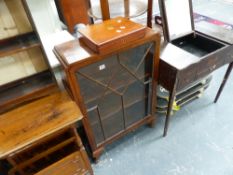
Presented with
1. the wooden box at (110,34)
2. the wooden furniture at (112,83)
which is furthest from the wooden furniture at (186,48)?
the wooden box at (110,34)

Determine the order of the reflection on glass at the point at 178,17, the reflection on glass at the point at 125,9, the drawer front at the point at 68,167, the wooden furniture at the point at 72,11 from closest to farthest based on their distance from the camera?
the drawer front at the point at 68,167, the reflection on glass at the point at 125,9, the reflection on glass at the point at 178,17, the wooden furniture at the point at 72,11

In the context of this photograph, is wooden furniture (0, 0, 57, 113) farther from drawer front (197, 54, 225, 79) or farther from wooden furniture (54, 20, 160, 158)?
drawer front (197, 54, 225, 79)

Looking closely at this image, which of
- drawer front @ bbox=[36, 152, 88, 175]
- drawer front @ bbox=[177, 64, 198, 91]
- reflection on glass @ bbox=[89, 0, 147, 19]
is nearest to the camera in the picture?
drawer front @ bbox=[36, 152, 88, 175]

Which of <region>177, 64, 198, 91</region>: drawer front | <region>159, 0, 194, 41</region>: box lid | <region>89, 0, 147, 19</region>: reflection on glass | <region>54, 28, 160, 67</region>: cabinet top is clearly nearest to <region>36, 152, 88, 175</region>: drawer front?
<region>54, 28, 160, 67</region>: cabinet top

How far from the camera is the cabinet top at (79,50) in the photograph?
2.98 feet

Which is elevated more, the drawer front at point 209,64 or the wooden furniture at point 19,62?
the wooden furniture at point 19,62

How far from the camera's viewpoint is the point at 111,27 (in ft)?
3.43

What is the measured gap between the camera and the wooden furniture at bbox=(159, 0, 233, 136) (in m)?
1.17

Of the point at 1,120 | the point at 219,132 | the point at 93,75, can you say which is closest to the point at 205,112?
the point at 219,132

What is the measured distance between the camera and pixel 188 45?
1552 millimetres

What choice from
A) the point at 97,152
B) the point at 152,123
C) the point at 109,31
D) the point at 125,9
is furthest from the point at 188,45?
the point at 97,152

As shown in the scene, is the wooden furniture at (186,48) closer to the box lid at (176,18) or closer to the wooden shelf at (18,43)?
the box lid at (176,18)

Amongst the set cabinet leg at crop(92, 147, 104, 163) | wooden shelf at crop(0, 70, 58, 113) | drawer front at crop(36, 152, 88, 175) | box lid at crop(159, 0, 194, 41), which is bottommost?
cabinet leg at crop(92, 147, 104, 163)

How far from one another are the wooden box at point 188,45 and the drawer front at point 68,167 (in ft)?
2.58
